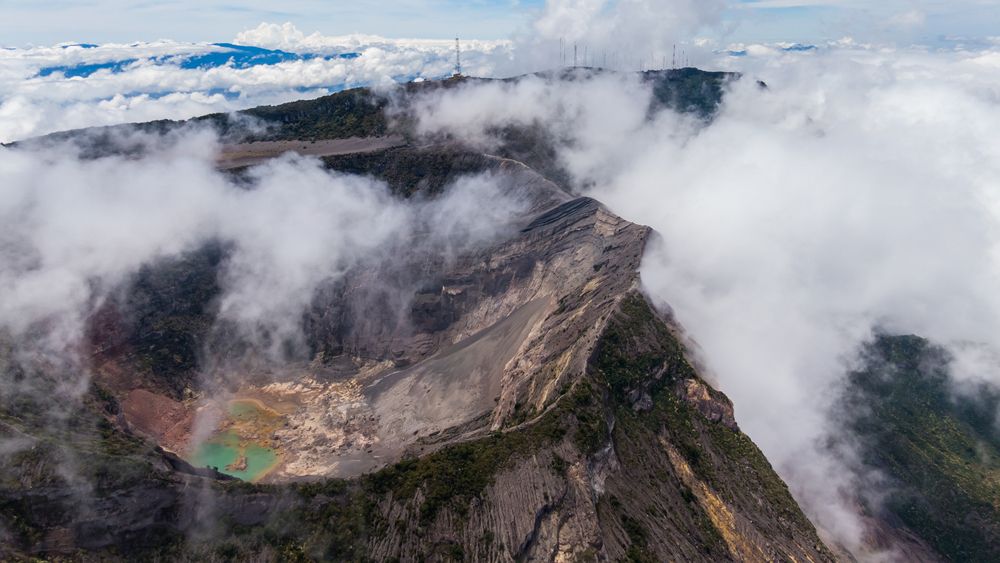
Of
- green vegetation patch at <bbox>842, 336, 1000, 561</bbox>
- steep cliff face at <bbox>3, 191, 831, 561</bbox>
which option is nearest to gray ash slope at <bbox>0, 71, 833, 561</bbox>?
steep cliff face at <bbox>3, 191, 831, 561</bbox>

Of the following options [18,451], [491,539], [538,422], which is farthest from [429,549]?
[18,451]

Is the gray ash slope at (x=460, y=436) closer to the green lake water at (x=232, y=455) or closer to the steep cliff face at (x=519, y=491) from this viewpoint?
the steep cliff face at (x=519, y=491)

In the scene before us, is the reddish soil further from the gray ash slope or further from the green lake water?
the green lake water

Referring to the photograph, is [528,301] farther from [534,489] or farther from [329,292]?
[534,489]

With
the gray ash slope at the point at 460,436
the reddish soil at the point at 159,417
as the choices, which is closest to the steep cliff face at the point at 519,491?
the gray ash slope at the point at 460,436

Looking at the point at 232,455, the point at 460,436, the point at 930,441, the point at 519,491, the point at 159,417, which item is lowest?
the point at 930,441

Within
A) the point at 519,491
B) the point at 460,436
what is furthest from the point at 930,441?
the point at 519,491

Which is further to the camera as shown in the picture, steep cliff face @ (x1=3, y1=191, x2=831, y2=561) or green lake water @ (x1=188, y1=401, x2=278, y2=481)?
green lake water @ (x1=188, y1=401, x2=278, y2=481)

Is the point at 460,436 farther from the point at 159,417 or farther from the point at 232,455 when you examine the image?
the point at 159,417

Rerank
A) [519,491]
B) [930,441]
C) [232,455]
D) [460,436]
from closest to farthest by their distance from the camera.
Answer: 1. [519,491]
2. [460,436]
3. [232,455]
4. [930,441]
